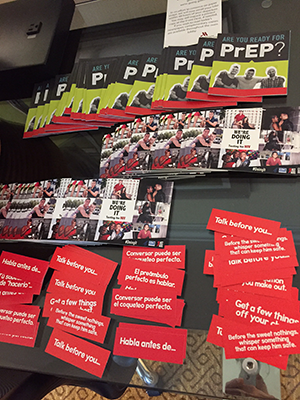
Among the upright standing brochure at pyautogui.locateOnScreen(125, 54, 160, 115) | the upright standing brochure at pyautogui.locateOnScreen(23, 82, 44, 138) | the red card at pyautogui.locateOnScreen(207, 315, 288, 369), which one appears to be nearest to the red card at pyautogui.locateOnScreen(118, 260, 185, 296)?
the red card at pyautogui.locateOnScreen(207, 315, 288, 369)

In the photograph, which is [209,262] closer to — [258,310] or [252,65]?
[258,310]

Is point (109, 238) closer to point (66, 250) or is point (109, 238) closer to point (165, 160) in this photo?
point (66, 250)

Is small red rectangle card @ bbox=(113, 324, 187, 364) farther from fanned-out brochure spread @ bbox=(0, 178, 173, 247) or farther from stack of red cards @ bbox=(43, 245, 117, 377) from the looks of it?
fanned-out brochure spread @ bbox=(0, 178, 173, 247)

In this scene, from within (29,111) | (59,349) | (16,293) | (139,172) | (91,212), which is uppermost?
(29,111)

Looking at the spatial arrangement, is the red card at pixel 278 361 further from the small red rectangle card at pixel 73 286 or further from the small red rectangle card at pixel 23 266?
the small red rectangle card at pixel 23 266

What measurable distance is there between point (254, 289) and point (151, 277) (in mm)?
235

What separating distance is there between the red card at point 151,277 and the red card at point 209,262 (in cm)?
5

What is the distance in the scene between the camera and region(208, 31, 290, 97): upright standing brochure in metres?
0.81

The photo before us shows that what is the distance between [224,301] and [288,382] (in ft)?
0.60

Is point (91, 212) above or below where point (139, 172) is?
below

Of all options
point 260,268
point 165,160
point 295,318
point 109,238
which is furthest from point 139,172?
point 295,318

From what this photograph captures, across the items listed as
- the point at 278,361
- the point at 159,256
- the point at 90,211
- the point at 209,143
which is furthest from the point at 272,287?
the point at 90,211

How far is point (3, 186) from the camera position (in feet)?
3.19

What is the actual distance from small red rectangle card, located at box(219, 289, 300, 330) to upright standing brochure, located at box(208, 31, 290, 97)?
514mm
